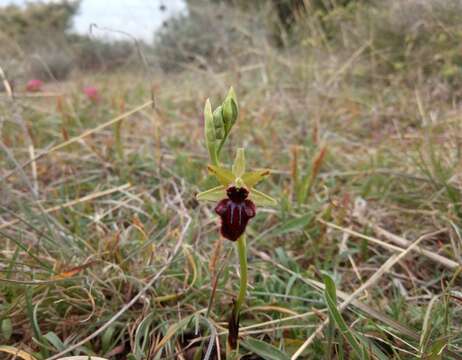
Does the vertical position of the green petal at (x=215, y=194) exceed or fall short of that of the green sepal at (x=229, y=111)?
it falls short

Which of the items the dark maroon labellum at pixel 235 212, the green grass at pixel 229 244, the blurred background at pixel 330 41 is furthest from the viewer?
the blurred background at pixel 330 41

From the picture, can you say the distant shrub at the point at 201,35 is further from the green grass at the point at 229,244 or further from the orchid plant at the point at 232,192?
the orchid plant at the point at 232,192

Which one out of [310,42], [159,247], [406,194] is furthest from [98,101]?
[406,194]

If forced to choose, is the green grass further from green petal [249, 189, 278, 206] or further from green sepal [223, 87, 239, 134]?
green sepal [223, 87, 239, 134]

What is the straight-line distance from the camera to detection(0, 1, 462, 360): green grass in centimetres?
112

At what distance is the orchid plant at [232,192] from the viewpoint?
3.05 ft

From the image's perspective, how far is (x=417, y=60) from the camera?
10.9ft

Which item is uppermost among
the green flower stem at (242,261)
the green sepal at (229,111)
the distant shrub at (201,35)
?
the distant shrub at (201,35)

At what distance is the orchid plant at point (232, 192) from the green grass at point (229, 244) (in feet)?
0.75

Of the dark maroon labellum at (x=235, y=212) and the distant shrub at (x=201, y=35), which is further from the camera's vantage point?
the distant shrub at (x=201, y=35)

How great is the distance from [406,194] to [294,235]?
0.59 m

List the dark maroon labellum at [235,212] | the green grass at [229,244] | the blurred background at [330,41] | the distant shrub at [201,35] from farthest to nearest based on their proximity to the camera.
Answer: the distant shrub at [201,35]
the blurred background at [330,41]
the green grass at [229,244]
the dark maroon labellum at [235,212]

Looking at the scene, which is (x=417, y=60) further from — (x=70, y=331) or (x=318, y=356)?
(x=70, y=331)

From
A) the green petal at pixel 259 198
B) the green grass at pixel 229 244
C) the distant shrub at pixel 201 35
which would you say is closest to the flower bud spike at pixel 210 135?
the green petal at pixel 259 198
